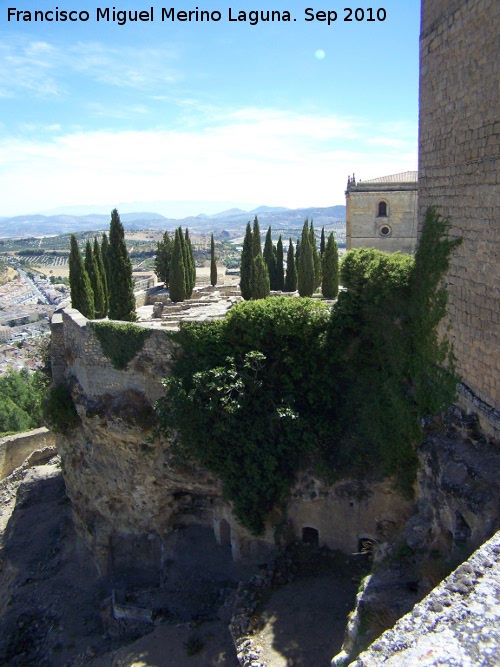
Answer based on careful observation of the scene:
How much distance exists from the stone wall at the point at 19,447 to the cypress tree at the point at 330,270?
17.7 metres

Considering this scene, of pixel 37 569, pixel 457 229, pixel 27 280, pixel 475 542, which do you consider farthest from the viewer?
pixel 27 280

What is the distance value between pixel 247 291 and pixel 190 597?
1562cm

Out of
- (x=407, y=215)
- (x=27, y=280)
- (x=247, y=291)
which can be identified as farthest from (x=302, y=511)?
(x=27, y=280)

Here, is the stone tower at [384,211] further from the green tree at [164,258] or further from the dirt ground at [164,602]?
the dirt ground at [164,602]

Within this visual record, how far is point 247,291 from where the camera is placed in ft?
90.0

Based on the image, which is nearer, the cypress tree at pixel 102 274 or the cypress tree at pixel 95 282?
the cypress tree at pixel 95 282

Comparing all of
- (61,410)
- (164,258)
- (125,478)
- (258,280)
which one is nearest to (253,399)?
(125,478)

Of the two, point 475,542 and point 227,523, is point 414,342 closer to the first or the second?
point 475,542

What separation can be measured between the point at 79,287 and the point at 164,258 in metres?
15.2

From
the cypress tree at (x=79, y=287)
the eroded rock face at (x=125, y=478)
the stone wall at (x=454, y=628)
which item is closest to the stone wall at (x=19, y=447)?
the eroded rock face at (x=125, y=478)

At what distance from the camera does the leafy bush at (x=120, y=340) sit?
51.4ft

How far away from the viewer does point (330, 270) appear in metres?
28.1

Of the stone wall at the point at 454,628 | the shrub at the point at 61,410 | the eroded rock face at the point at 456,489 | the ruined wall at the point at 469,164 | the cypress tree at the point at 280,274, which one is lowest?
the shrub at the point at 61,410

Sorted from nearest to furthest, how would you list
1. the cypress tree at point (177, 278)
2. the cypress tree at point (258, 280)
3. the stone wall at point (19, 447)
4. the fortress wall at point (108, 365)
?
1. the fortress wall at point (108, 365)
2. the cypress tree at point (258, 280)
3. the cypress tree at point (177, 278)
4. the stone wall at point (19, 447)
